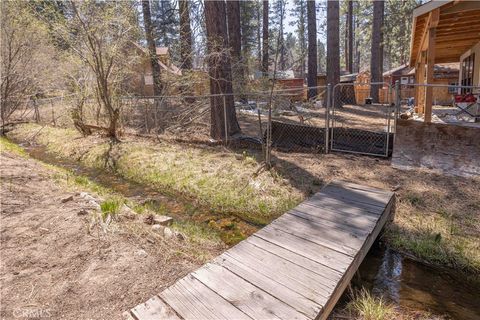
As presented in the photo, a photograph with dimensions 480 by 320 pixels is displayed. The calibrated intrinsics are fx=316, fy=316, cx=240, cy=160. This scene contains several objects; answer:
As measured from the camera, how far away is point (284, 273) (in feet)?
8.28

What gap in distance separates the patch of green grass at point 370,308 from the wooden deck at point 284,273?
0.70 feet

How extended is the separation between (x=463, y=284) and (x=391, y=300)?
2.82ft

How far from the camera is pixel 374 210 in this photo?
12.0 feet

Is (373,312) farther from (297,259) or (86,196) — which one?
(86,196)

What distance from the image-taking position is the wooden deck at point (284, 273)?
212 centimetres

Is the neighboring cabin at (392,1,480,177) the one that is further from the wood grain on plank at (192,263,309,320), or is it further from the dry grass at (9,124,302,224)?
the wood grain on plank at (192,263,309,320)

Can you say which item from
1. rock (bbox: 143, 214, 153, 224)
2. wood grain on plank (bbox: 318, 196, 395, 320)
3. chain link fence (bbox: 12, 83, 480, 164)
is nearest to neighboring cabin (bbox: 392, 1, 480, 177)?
chain link fence (bbox: 12, 83, 480, 164)

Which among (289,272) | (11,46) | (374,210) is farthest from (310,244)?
(11,46)

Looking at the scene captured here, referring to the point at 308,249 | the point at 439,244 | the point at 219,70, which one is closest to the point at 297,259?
the point at 308,249

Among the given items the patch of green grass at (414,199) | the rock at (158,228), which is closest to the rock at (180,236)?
the rock at (158,228)

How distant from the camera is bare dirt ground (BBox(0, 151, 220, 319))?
2426 millimetres

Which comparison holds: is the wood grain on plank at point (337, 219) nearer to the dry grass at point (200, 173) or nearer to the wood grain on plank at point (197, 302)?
the dry grass at point (200, 173)

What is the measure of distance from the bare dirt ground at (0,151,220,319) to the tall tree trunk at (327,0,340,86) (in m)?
11.7

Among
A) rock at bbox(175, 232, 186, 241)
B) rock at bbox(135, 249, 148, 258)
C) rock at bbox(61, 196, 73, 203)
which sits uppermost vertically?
rock at bbox(61, 196, 73, 203)
